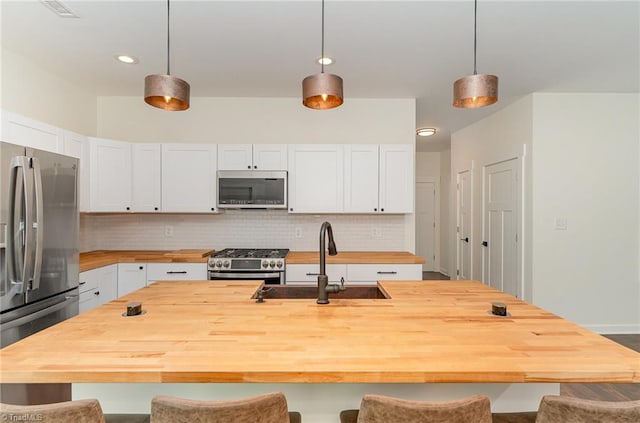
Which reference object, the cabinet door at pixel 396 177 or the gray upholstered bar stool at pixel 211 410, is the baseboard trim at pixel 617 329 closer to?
the cabinet door at pixel 396 177

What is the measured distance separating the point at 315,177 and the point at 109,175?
2224mm

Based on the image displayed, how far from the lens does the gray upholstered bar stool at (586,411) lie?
0.92 metres

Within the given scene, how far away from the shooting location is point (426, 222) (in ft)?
24.3

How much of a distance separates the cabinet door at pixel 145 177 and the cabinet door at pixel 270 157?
1099 millimetres

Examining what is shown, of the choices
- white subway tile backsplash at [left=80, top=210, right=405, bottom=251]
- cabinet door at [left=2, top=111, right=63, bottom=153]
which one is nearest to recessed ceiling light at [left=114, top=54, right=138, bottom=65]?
cabinet door at [left=2, top=111, right=63, bottom=153]

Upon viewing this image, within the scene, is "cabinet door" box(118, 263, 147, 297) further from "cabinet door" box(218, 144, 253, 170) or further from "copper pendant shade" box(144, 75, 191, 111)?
"copper pendant shade" box(144, 75, 191, 111)

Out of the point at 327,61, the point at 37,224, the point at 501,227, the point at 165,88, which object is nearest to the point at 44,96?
the point at 37,224

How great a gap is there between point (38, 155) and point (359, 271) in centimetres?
282

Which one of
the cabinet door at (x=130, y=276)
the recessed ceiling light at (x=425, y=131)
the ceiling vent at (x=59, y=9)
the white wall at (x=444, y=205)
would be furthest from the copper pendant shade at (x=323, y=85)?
the white wall at (x=444, y=205)

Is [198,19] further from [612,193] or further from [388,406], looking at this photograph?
[612,193]

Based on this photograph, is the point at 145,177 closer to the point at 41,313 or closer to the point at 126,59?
the point at 126,59

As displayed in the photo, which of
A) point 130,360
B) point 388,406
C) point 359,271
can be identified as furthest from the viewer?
point 359,271

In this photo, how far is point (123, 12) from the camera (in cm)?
228

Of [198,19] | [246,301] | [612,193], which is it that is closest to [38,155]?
[198,19]
